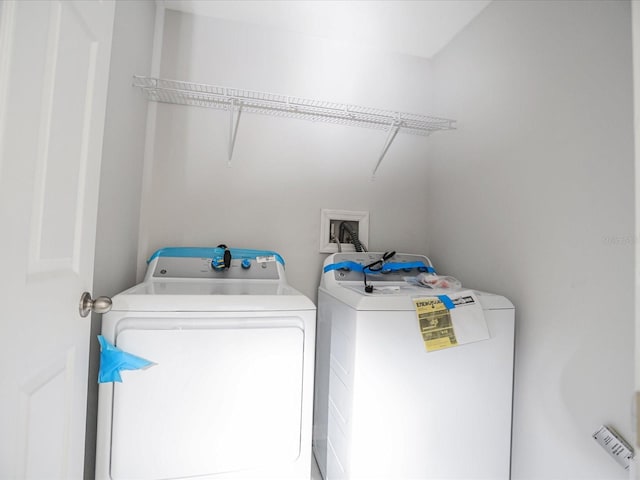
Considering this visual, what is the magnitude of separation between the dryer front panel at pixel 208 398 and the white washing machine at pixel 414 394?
0.76 ft

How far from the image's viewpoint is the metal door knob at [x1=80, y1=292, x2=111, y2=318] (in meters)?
0.85

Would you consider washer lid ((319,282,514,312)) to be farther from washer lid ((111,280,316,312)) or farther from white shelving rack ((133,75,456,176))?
white shelving rack ((133,75,456,176))

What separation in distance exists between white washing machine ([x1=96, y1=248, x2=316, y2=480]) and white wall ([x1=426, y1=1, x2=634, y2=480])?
95 cm

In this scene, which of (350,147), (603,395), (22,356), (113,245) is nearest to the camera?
(22,356)

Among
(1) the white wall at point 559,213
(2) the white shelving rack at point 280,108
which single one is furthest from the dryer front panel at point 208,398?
(2) the white shelving rack at point 280,108

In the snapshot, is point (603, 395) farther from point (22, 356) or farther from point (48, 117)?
point (48, 117)

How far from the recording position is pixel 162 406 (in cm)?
104

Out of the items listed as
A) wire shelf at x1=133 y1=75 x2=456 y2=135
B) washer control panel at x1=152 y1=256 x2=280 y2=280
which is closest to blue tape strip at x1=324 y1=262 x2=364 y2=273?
washer control panel at x1=152 y1=256 x2=280 y2=280

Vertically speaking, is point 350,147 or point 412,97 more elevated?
point 412,97

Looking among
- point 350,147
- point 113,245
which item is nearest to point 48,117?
point 113,245

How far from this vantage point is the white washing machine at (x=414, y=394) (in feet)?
3.87

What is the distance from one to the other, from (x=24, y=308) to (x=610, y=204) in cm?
165

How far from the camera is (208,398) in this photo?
107 centimetres

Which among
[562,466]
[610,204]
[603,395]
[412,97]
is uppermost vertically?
[412,97]
